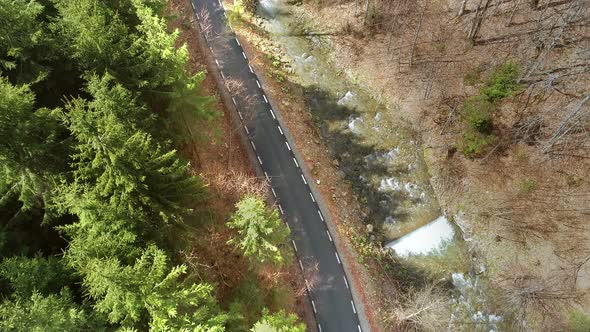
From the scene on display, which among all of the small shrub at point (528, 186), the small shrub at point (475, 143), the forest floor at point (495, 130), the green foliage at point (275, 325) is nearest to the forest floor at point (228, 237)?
the green foliage at point (275, 325)

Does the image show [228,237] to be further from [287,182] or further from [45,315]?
[45,315]

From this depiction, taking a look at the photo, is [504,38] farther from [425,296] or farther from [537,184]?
[425,296]

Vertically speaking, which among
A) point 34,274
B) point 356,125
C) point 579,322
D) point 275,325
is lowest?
point 579,322

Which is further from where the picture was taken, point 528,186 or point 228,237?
point 528,186

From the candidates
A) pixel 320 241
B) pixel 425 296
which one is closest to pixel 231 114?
pixel 320 241

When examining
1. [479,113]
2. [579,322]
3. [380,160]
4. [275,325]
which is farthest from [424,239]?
[275,325]

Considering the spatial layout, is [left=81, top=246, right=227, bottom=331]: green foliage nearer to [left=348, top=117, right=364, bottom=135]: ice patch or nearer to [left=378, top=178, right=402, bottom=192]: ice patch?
[left=378, top=178, right=402, bottom=192]: ice patch

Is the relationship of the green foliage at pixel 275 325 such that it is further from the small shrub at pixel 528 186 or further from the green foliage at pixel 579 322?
the small shrub at pixel 528 186

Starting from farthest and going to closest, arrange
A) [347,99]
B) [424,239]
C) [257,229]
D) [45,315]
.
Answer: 1. [347,99]
2. [424,239]
3. [257,229]
4. [45,315]
